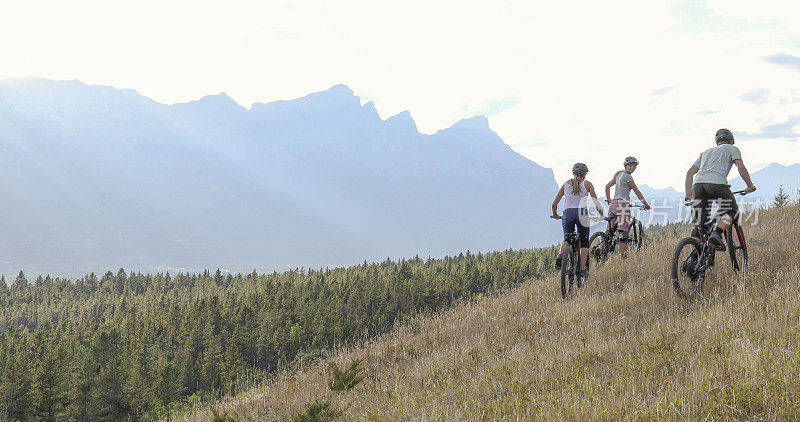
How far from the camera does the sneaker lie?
25.0ft

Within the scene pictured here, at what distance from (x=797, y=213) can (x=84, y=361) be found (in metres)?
82.0

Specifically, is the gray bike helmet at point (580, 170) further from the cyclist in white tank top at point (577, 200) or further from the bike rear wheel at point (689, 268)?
the bike rear wheel at point (689, 268)

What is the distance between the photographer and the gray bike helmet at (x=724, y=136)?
770 cm

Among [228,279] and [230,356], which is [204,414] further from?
[228,279]

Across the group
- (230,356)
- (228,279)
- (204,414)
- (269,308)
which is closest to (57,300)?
(228,279)

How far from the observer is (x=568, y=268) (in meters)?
9.91

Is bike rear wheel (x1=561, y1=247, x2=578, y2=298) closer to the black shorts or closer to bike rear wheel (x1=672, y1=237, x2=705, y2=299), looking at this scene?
bike rear wheel (x1=672, y1=237, x2=705, y2=299)

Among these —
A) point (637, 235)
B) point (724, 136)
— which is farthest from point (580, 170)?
point (637, 235)

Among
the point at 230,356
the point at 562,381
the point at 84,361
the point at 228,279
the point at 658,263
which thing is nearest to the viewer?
the point at 562,381

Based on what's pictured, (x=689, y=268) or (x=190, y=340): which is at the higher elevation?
(x=689, y=268)

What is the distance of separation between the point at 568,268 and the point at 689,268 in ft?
8.46

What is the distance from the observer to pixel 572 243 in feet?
31.8

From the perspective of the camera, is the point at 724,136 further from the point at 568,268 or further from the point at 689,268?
the point at 568,268

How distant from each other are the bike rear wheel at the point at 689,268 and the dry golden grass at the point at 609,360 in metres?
0.19
